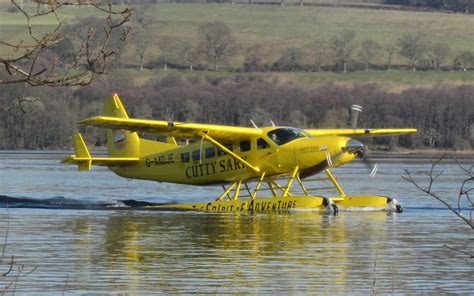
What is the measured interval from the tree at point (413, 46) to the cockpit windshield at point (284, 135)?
9667cm

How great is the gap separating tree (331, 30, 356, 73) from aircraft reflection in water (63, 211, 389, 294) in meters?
97.7

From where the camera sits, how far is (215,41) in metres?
133

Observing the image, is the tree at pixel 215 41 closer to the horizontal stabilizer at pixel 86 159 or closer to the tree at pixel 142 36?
the tree at pixel 142 36

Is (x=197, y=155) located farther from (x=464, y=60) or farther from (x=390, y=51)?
(x=390, y=51)

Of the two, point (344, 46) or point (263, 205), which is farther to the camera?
point (344, 46)

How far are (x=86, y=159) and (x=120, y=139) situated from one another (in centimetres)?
225

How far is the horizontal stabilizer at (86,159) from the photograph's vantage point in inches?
1244

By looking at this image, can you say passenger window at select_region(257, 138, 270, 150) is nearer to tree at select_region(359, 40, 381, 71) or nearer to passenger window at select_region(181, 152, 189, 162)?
passenger window at select_region(181, 152, 189, 162)

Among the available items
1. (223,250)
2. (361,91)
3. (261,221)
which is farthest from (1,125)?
(223,250)

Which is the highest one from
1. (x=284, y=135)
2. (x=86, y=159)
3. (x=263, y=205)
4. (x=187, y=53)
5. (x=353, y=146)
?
(x=187, y=53)

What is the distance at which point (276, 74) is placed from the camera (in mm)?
120500

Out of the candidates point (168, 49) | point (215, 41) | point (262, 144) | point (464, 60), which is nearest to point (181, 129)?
point (262, 144)

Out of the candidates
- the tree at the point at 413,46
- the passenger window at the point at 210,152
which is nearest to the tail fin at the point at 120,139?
the passenger window at the point at 210,152

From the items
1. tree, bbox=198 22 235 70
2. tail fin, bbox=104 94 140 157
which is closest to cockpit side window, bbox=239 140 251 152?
tail fin, bbox=104 94 140 157
